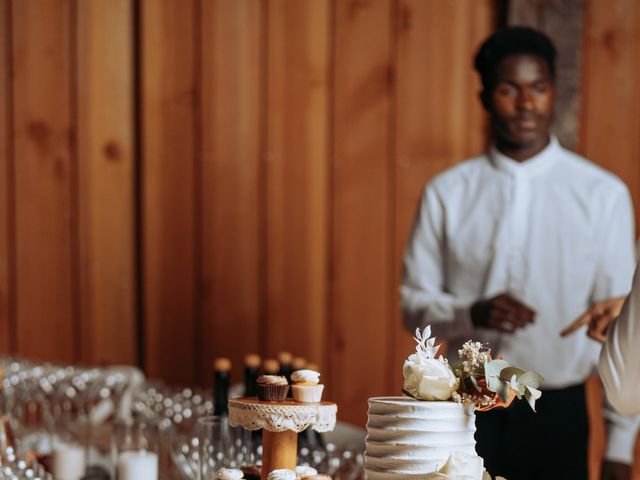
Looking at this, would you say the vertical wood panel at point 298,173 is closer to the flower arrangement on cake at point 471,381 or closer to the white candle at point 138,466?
the white candle at point 138,466

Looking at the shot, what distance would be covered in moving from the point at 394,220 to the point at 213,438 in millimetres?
1979

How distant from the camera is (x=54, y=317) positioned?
3629 mm

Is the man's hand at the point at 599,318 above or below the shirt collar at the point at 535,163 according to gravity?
below

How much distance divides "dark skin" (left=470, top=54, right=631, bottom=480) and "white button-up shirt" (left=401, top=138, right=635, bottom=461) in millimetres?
51

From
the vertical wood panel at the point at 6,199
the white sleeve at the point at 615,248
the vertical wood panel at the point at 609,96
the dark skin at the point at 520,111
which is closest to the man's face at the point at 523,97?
the dark skin at the point at 520,111

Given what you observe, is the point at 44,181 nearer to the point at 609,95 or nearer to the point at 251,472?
the point at 609,95

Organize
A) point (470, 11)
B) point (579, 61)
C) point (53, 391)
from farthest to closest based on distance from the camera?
1. point (470, 11)
2. point (579, 61)
3. point (53, 391)

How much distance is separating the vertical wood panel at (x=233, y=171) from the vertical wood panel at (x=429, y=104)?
48 cm

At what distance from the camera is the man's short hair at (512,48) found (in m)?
2.44

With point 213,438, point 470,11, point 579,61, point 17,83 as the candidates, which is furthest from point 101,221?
point 213,438

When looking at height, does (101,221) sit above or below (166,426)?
above

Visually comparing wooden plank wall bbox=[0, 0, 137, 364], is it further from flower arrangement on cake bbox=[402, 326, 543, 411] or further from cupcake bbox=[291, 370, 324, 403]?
flower arrangement on cake bbox=[402, 326, 543, 411]

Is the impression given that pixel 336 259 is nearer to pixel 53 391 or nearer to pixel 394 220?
pixel 394 220

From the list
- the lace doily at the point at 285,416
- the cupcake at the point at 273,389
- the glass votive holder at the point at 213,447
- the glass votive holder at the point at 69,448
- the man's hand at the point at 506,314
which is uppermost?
the cupcake at the point at 273,389
